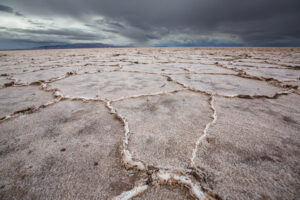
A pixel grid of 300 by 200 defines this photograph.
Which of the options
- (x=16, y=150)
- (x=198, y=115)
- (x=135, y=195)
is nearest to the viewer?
(x=135, y=195)

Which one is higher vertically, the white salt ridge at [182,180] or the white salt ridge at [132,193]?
the white salt ridge at [182,180]

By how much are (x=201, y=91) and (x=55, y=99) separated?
4.92 feet

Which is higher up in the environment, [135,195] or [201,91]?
[201,91]

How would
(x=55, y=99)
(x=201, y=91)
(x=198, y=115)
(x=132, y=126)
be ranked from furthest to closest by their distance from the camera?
(x=201, y=91) < (x=55, y=99) < (x=198, y=115) < (x=132, y=126)

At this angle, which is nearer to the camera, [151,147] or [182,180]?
[182,180]

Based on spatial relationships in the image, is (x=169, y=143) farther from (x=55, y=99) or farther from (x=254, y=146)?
(x=55, y=99)

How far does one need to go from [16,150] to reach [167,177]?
78cm

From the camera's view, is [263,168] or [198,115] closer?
[263,168]

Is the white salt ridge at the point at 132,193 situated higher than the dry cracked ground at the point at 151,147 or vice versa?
the dry cracked ground at the point at 151,147

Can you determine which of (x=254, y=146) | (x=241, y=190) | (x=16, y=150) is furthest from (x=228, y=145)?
(x=16, y=150)

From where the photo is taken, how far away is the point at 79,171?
617 millimetres

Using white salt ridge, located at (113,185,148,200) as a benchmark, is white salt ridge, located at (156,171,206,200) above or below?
above

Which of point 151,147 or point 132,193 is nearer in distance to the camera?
point 132,193

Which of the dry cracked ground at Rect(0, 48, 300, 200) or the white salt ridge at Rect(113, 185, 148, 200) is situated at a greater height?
the dry cracked ground at Rect(0, 48, 300, 200)
